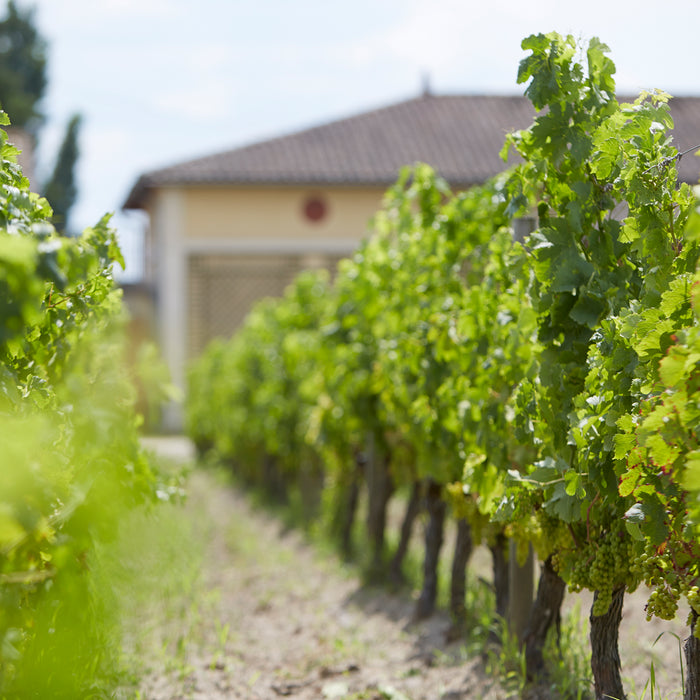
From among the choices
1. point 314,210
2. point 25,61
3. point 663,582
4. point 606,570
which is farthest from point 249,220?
point 663,582

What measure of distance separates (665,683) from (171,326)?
59.9 feet

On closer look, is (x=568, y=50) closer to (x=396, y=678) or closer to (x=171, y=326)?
(x=396, y=678)

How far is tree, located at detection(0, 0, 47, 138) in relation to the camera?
30.5m

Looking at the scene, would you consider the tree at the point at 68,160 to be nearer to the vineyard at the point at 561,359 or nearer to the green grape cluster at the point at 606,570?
the vineyard at the point at 561,359

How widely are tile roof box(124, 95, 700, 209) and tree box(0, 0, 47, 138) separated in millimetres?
9677

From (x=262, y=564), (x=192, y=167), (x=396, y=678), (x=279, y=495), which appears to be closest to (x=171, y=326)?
(x=192, y=167)

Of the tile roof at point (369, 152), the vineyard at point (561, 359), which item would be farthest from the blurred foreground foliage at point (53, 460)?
the tile roof at point (369, 152)

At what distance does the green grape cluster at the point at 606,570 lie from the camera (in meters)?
3.07

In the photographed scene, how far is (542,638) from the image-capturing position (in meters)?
3.98

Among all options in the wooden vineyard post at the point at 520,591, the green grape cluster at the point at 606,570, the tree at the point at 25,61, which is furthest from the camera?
the tree at the point at 25,61

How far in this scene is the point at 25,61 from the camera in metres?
31.2

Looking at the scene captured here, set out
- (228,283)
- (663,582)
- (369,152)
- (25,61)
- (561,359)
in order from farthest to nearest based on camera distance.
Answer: (25,61), (369,152), (228,283), (561,359), (663,582)

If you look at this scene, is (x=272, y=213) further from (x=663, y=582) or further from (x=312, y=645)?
(x=663, y=582)

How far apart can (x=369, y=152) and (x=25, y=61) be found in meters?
15.4
